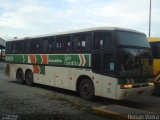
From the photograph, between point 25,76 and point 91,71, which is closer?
point 91,71

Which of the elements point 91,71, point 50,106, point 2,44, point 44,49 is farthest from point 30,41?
point 2,44

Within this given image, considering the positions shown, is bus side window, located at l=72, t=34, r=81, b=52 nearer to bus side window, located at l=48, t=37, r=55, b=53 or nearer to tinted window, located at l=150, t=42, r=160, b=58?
bus side window, located at l=48, t=37, r=55, b=53

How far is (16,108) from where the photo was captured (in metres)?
11.1

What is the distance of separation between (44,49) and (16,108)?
6579mm

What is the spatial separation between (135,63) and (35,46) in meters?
7.31

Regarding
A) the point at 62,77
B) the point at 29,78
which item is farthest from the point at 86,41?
the point at 29,78

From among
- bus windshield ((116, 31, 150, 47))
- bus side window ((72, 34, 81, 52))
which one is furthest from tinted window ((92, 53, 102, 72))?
bus side window ((72, 34, 81, 52))

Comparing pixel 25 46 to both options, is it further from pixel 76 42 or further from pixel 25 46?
pixel 76 42

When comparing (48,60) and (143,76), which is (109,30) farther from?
(48,60)

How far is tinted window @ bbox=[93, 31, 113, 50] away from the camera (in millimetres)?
12810

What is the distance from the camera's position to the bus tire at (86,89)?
13711 mm

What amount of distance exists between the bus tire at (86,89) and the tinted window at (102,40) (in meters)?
1.59

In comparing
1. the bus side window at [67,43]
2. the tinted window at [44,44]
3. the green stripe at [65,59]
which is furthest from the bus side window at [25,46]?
the bus side window at [67,43]

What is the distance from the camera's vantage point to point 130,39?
13023 millimetres
